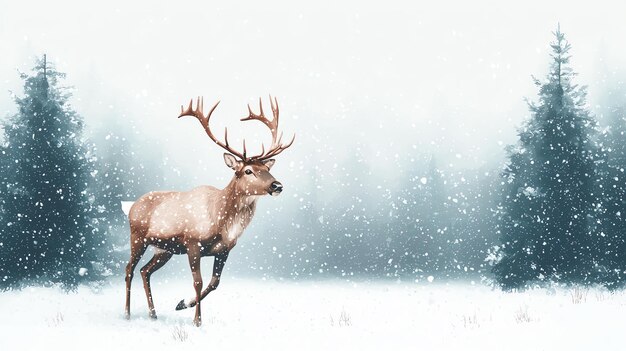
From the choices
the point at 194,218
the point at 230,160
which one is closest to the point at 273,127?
the point at 230,160

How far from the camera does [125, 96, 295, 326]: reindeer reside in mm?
9961

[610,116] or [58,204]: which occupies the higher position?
[610,116]

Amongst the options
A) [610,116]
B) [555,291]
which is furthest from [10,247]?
[610,116]

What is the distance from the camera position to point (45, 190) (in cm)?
1664

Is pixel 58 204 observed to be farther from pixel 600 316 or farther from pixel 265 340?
pixel 600 316

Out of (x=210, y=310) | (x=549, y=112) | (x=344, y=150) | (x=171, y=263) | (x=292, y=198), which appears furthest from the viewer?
(x=344, y=150)

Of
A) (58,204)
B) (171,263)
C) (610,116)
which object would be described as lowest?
(171,263)

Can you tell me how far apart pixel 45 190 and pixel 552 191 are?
1074 cm

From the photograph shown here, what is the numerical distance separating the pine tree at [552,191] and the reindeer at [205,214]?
794 centimetres

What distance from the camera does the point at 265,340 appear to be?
9.73 metres

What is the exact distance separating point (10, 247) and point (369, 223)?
19.0m

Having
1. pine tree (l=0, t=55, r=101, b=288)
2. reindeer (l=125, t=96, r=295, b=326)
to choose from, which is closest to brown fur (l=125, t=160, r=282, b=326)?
reindeer (l=125, t=96, r=295, b=326)

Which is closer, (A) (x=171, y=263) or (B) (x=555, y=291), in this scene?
(B) (x=555, y=291)

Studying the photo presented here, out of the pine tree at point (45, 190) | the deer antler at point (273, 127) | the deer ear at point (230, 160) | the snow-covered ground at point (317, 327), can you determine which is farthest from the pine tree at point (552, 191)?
the pine tree at point (45, 190)
